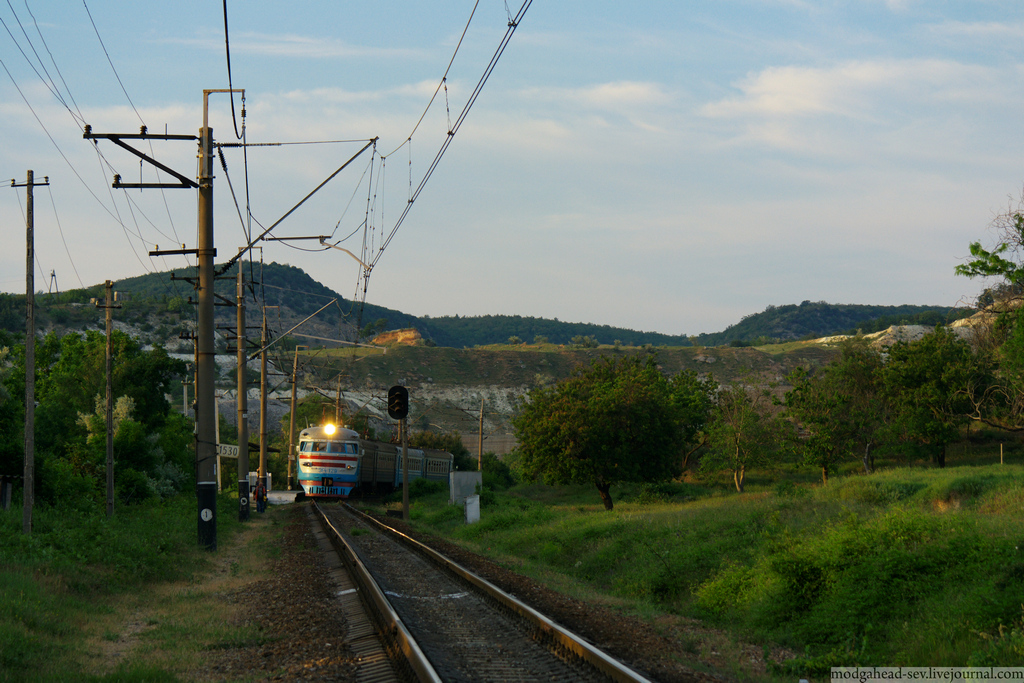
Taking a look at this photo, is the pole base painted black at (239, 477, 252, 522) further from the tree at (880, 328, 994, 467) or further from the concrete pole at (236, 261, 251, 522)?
the tree at (880, 328, 994, 467)

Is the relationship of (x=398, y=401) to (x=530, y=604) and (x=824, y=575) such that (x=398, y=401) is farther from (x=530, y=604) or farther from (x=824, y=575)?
(x=824, y=575)

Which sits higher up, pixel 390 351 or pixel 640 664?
pixel 390 351

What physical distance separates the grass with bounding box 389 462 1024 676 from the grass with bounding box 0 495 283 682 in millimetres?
6903

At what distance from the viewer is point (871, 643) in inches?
392

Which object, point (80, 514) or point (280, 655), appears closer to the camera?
point (280, 655)

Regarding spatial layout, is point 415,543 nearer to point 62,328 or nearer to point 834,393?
point 834,393

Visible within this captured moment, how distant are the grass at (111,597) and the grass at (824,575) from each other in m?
6.90

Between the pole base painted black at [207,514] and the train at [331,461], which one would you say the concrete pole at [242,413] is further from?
the pole base painted black at [207,514]

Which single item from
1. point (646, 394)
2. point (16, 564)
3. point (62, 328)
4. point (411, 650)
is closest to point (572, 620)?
point (411, 650)

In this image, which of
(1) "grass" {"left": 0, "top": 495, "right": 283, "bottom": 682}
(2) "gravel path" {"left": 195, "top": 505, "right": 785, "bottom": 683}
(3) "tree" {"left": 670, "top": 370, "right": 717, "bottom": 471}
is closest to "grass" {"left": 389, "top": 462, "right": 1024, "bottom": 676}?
(2) "gravel path" {"left": 195, "top": 505, "right": 785, "bottom": 683}

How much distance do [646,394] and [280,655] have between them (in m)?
36.6

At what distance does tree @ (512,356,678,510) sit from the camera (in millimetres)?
41562

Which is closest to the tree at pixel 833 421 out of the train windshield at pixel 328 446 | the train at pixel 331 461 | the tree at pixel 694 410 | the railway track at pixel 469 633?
the tree at pixel 694 410

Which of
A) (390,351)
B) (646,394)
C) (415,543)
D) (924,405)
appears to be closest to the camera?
(415,543)
